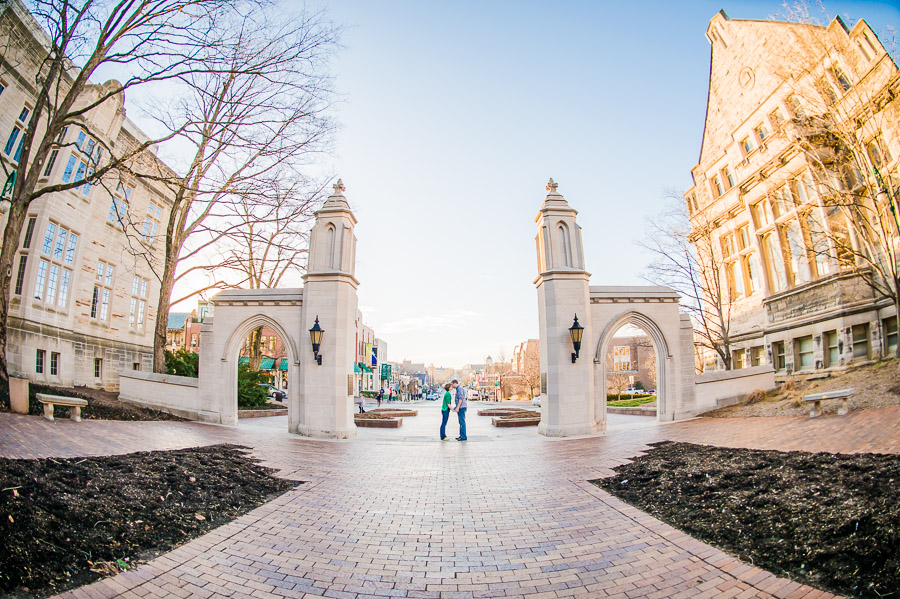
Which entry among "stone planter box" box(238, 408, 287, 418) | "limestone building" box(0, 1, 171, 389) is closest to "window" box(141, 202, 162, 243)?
"limestone building" box(0, 1, 171, 389)

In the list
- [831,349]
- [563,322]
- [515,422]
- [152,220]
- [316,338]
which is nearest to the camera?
[316,338]

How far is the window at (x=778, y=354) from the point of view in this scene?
21719mm

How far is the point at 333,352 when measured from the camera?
1348 cm

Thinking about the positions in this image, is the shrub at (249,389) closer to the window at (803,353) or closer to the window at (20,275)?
the window at (20,275)

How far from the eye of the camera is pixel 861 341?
1725 cm

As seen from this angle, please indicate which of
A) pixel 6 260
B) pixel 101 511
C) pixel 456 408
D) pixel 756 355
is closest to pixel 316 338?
pixel 456 408

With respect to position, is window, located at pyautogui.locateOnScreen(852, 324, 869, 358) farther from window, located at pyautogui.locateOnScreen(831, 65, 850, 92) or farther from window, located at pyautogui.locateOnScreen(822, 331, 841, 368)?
window, located at pyautogui.locateOnScreen(831, 65, 850, 92)

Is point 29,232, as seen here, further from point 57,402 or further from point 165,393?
point 57,402

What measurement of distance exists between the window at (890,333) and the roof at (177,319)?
74.7 metres

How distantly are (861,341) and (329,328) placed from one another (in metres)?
20.9

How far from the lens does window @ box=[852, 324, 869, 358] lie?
17.2 metres

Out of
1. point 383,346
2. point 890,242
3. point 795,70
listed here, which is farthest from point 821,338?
point 383,346

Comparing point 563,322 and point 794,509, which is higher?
point 563,322

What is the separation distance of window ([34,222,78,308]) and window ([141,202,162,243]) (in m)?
5.45
